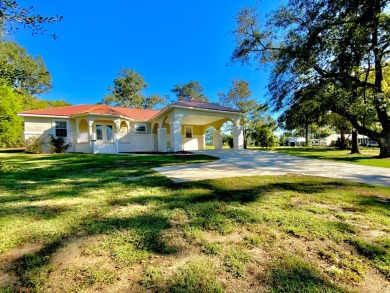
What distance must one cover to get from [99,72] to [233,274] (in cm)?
3803

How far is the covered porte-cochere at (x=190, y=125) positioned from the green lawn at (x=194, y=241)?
9.57 metres

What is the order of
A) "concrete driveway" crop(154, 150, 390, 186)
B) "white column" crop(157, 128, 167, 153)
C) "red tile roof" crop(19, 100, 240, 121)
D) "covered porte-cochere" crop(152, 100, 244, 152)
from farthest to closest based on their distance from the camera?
1. "white column" crop(157, 128, 167, 153)
2. "red tile roof" crop(19, 100, 240, 121)
3. "covered porte-cochere" crop(152, 100, 244, 152)
4. "concrete driveway" crop(154, 150, 390, 186)

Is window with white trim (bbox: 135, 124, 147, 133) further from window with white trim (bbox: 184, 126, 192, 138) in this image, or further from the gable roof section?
the gable roof section

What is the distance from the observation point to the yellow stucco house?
14.0 meters

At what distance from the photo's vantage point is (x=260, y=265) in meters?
1.89

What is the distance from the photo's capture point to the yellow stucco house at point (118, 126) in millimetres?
14038

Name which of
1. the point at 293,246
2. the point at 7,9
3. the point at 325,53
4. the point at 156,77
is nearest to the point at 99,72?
the point at 156,77

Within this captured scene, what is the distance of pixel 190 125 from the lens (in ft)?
69.3

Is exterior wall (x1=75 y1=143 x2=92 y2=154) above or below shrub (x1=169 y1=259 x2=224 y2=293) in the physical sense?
above

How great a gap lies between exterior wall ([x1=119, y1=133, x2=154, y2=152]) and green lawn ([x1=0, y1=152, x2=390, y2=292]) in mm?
13713

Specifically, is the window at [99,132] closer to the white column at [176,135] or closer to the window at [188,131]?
the white column at [176,135]

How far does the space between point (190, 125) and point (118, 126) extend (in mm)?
7558

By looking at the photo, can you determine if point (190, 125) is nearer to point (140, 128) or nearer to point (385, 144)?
point (140, 128)

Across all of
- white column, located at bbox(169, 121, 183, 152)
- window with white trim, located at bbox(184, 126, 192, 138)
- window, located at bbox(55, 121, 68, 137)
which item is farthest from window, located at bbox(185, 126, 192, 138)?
window, located at bbox(55, 121, 68, 137)
